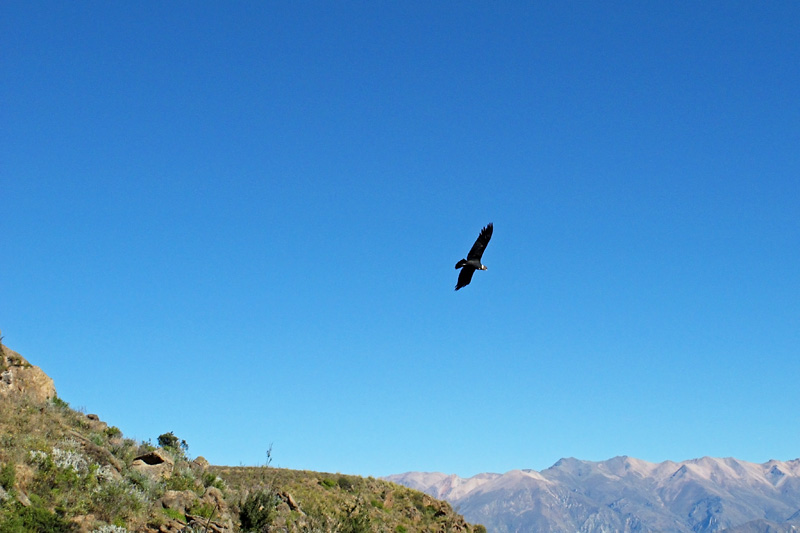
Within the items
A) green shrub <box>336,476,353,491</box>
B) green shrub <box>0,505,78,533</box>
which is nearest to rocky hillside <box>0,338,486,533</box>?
green shrub <box>0,505,78,533</box>

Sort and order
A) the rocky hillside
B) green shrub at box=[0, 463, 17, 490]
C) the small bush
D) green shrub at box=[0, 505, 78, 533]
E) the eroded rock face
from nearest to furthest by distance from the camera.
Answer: green shrub at box=[0, 505, 78, 533]
green shrub at box=[0, 463, 17, 490]
the rocky hillside
the small bush
the eroded rock face

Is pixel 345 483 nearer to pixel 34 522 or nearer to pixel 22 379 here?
pixel 22 379

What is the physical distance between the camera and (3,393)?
79.8ft

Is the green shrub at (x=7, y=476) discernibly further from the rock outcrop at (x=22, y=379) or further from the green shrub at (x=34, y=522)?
the rock outcrop at (x=22, y=379)

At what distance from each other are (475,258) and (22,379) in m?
19.2

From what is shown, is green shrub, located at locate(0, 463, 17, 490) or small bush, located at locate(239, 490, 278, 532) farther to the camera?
small bush, located at locate(239, 490, 278, 532)

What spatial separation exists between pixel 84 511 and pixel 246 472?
21470 mm

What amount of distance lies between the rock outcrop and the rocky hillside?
2.0 inches

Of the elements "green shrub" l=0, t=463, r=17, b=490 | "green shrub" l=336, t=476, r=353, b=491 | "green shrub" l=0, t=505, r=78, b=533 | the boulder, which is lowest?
"green shrub" l=0, t=505, r=78, b=533

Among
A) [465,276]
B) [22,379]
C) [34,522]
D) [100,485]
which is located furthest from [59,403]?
[465,276]

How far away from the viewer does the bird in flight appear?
23406 millimetres

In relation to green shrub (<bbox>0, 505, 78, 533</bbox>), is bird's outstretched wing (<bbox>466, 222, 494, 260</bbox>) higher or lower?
higher

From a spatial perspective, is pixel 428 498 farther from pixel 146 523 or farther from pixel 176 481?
pixel 146 523

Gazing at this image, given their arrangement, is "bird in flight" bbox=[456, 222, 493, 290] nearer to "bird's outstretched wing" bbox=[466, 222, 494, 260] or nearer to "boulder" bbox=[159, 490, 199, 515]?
"bird's outstretched wing" bbox=[466, 222, 494, 260]
